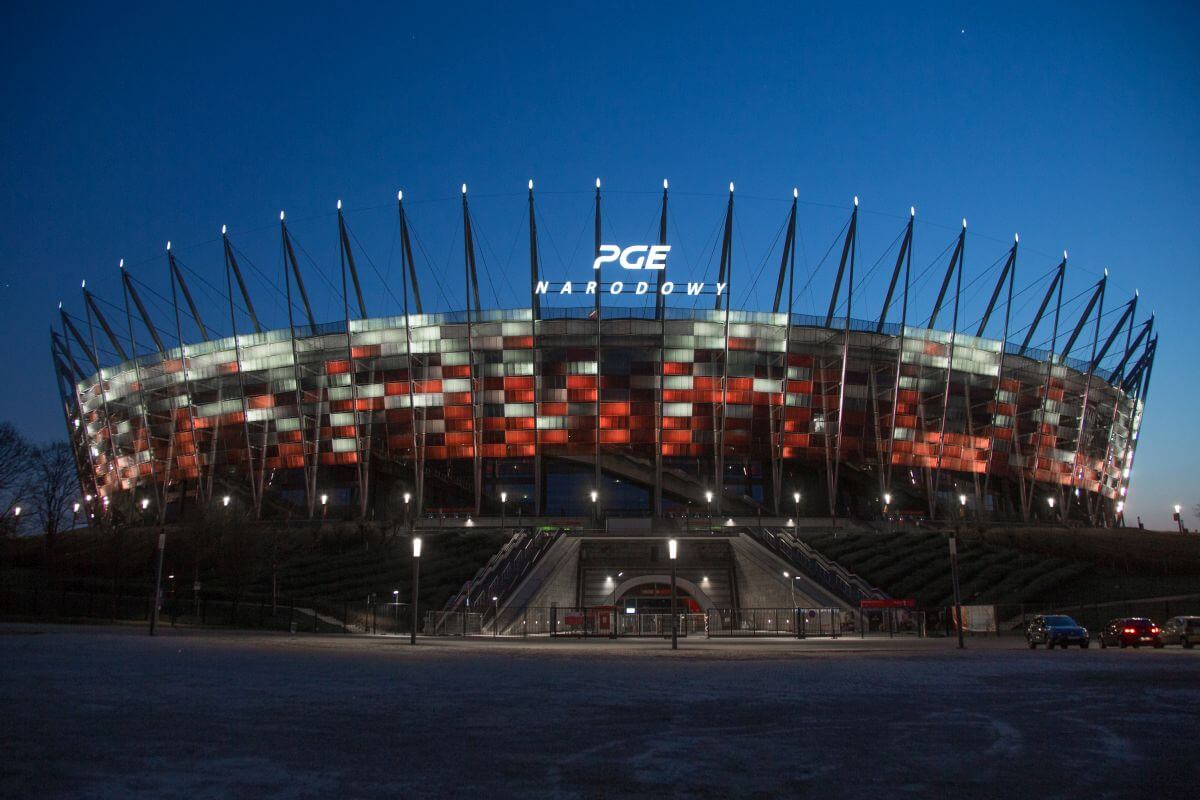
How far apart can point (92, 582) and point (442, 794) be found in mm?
52922

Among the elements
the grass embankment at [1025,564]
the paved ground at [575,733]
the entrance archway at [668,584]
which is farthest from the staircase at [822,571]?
the paved ground at [575,733]

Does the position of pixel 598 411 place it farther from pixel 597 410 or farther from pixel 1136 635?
pixel 1136 635

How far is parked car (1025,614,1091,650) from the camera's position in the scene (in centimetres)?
3412

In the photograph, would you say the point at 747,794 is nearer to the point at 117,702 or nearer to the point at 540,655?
the point at 117,702

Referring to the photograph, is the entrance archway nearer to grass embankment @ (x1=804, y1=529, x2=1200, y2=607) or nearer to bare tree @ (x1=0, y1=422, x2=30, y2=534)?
grass embankment @ (x1=804, y1=529, x2=1200, y2=607)

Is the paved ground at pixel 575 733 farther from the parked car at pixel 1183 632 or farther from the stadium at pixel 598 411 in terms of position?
the stadium at pixel 598 411

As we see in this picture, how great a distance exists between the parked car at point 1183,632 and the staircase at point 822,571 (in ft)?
47.7

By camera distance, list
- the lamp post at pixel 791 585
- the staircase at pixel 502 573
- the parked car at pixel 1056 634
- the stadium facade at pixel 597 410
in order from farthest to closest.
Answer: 1. the stadium facade at pixel 597 410
2. the lamp post at pixel 791 585
3. the staircase at pixel 502 573
4. the parked car at pixel 1056 634

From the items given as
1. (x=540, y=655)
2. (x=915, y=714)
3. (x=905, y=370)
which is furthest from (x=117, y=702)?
(x=905, y=370)

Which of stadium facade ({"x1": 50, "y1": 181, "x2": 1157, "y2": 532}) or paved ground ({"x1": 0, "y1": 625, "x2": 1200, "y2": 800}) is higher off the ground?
stadium facade ({"x1": 50, "y1": 181, "x2": 1157, "y2": 532})

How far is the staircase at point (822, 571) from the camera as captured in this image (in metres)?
50.0

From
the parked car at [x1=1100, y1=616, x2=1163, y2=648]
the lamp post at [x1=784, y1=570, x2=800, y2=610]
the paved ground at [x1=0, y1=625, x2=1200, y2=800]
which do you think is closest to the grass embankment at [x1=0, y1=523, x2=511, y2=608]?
the lamp post at [x1=784, y1=570, x2=800, y2=610]

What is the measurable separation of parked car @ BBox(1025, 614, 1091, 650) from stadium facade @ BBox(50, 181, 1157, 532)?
177ft

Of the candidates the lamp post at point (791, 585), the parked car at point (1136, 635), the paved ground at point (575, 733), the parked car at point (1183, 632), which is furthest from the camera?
the lamp post at point (791, 585)
